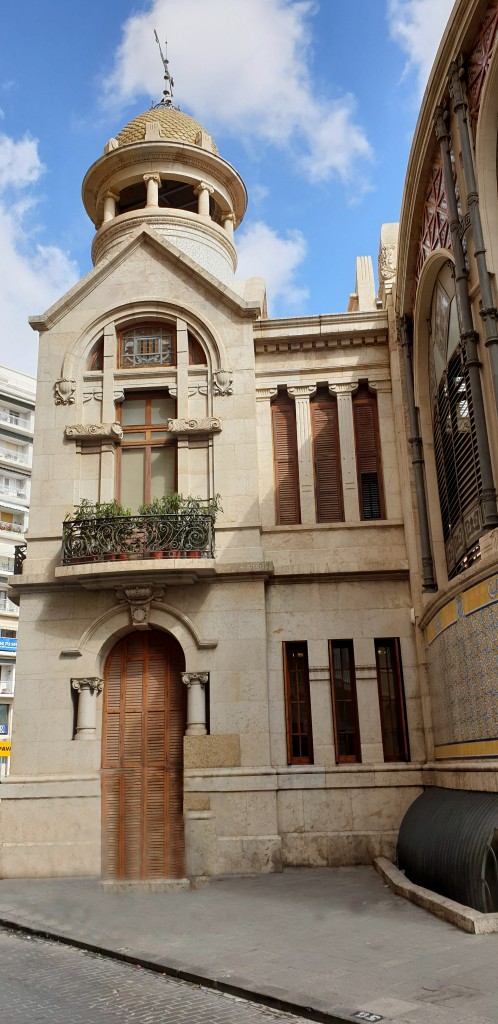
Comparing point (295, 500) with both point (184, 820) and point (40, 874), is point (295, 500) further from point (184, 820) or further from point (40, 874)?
point (40, 874)

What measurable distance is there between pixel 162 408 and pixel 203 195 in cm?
860

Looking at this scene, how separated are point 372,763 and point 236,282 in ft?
47.8

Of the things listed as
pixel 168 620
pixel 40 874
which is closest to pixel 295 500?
pixel 168 620

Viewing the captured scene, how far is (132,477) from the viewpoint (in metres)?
17.9

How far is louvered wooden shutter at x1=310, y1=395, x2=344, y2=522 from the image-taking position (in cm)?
1778

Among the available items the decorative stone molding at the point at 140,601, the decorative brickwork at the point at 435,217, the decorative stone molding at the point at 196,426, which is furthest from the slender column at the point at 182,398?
the decorative brickwork at the point at 435,217

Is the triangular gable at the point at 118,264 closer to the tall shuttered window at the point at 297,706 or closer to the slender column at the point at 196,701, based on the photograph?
the tall shuttered window at the point at 297,706

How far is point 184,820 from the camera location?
1532cm

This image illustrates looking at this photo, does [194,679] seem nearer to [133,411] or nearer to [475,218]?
[133,411]

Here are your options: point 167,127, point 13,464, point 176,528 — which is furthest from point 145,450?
point 13,464

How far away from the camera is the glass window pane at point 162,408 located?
1834 cm

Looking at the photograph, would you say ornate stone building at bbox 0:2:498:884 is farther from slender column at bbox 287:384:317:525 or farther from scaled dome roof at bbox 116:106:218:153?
scaled dome roof at bbox 116:106:218:153

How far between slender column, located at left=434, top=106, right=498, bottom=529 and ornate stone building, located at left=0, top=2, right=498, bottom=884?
253 millimetres

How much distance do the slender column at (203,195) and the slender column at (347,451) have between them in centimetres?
824
